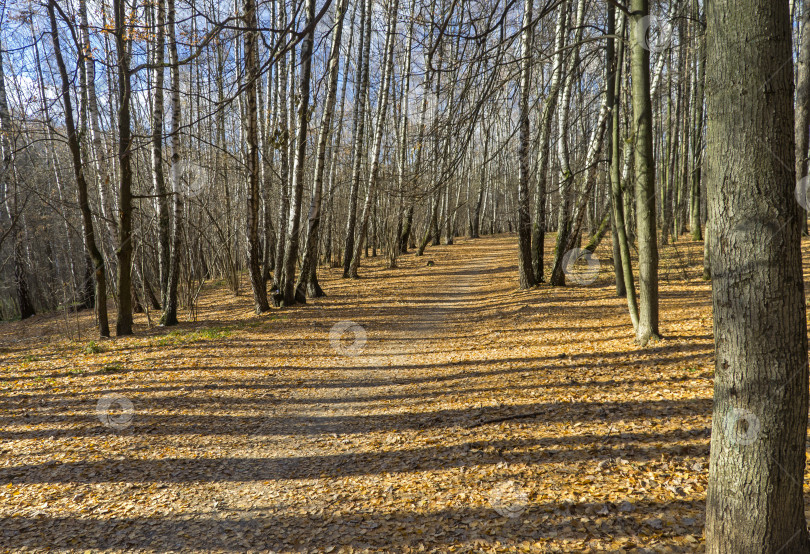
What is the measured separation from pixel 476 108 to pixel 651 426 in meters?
3.35

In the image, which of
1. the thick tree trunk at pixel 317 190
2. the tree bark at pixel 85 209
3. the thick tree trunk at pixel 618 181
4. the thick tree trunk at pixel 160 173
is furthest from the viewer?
the thick tree trunk at pixel 317 190

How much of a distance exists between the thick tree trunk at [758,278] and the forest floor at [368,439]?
838 millimetres

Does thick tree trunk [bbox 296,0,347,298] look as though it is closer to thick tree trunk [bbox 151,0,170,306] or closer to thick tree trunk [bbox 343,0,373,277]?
thick tree trunk [bbox 343,0,373,277]

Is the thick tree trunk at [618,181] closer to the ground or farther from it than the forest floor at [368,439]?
farther from it

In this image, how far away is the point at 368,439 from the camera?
4.81 metres

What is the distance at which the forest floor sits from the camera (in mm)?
3264

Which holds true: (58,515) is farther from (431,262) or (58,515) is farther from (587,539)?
(431,262)

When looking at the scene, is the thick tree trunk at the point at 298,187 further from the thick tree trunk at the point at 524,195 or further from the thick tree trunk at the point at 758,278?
the thick tree trunk at the point at 758,278

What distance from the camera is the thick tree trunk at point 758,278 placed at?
2.03m

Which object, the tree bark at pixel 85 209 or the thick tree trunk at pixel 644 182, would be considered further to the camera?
the tree bark at pixel 85 209

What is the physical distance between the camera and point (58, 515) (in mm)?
3500

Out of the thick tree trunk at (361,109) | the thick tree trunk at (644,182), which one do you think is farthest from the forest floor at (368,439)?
the thick tree trunk at (361,109)

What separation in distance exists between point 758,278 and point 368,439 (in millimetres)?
3795

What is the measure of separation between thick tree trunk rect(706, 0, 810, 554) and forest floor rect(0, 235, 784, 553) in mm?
838
